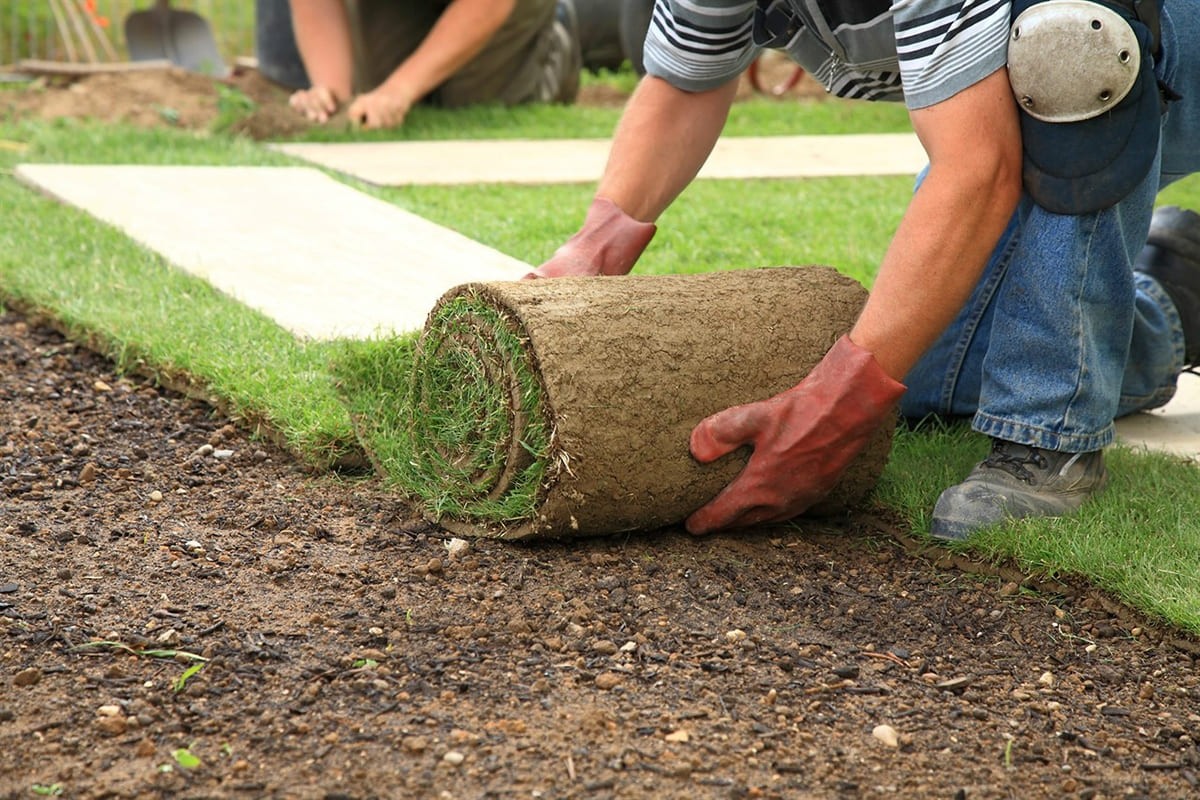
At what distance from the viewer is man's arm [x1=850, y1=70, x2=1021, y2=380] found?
217cm

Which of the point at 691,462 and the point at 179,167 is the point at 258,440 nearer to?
the point at 691,462

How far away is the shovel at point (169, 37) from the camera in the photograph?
8.38 m

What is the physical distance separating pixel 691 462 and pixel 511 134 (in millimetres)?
4428

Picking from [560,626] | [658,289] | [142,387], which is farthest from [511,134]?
[560,626]

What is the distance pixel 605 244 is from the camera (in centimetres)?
276

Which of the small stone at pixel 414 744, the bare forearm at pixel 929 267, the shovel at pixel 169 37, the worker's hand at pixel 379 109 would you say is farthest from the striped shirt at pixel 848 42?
the shovel at pixel 169 37

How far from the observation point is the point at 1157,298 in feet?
10.0

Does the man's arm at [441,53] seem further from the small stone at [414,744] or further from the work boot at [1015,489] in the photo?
the small stone at [414,744]

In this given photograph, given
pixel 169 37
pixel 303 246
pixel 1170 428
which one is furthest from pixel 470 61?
pixel 1170 428

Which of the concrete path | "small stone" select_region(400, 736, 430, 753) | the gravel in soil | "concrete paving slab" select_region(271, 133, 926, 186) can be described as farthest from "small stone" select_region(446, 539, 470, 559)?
"concrete paving slab" select_region(271, 133, 926, 186)

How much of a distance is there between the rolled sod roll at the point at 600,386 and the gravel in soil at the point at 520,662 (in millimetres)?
103

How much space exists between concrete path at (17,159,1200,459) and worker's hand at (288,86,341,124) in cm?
112

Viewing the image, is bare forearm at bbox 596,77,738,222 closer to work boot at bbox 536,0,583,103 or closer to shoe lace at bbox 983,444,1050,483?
shoe lace at bbox 983,444,1050,483

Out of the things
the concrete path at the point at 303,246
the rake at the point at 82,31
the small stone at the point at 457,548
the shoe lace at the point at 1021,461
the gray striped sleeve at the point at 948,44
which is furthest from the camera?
the rake at the point at 82,31
